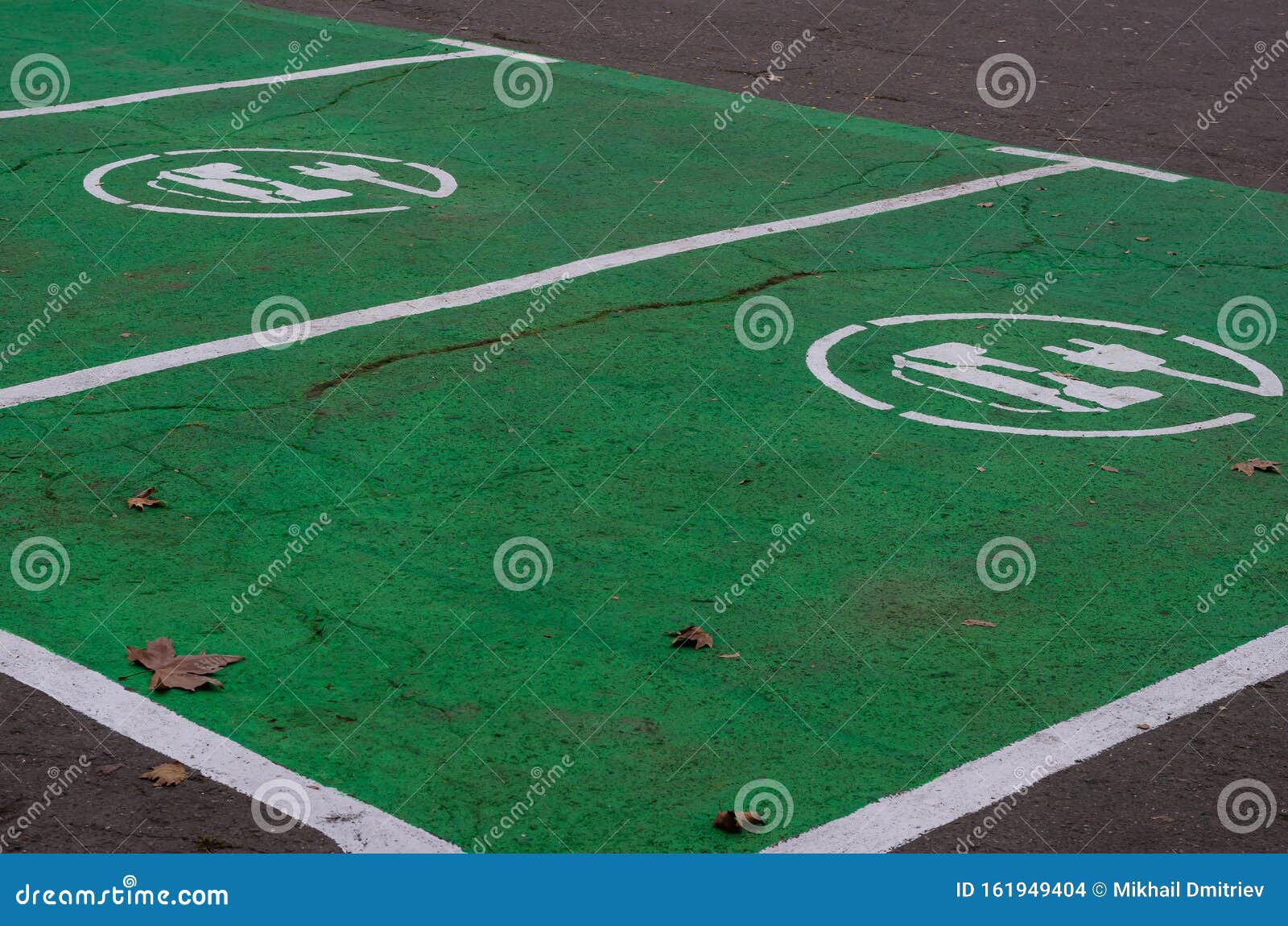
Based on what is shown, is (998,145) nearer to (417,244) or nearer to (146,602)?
(417,244)

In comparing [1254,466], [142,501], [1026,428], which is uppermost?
[1254,466]

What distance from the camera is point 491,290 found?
8594 millimetres

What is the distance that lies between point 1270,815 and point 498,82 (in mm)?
→ 10254

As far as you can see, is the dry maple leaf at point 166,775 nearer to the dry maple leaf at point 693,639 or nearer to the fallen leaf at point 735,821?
the fallen leaf at point 735,821

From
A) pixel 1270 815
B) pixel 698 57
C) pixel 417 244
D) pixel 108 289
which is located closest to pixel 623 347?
pixel 417 244

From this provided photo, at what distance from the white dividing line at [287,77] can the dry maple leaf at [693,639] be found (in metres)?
8.58

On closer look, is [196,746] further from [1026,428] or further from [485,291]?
[485,291]

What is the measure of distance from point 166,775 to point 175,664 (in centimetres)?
64

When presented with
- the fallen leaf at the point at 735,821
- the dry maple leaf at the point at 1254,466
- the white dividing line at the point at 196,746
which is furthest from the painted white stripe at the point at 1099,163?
the white dividing line at the point at 196,746

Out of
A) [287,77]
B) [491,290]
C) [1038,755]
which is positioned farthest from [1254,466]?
[287,77]

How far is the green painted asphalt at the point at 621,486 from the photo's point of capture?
4.77 meters

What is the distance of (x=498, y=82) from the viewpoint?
13250mm

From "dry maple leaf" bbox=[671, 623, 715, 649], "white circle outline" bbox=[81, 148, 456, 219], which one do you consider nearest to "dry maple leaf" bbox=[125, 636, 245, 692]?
"dry maple leaf" bbox=[671, 623, 715, 649]

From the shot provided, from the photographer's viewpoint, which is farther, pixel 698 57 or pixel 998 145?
pixel 698 57
